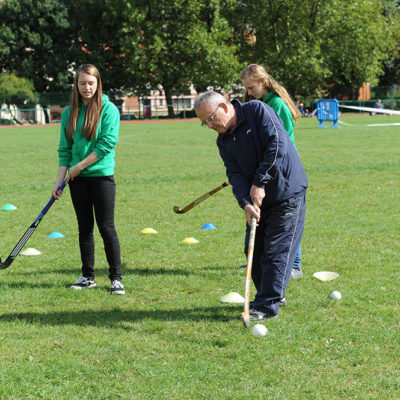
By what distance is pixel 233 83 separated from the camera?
49.1 metres

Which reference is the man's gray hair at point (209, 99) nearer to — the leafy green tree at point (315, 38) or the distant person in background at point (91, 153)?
the distant person in background at point (91, 153)

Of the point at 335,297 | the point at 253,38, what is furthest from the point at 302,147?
the point at 253,38

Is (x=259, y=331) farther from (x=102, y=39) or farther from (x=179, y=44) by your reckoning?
(x=102, y=39)

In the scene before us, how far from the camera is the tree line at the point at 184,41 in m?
47.0

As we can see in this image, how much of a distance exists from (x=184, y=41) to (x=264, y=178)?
146 feet

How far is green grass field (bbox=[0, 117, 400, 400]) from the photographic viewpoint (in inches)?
140

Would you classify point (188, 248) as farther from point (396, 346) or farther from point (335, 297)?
A: point (396, 346)

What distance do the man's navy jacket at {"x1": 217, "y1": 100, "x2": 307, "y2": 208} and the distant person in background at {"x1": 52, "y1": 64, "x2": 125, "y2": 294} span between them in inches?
47.3

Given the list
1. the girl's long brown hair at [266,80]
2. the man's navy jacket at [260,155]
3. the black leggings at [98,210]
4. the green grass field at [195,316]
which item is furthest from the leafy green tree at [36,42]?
the man's navy jacket at [260,155]

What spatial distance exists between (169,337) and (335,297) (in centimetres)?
152

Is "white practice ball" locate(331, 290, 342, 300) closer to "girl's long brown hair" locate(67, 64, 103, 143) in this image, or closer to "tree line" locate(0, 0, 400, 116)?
"girl's long brown hair" locate(67, 64, 103, 143)

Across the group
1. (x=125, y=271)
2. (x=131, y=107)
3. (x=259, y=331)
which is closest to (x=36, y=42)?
(x=131, y=107)

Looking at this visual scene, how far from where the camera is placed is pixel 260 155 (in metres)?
4.29

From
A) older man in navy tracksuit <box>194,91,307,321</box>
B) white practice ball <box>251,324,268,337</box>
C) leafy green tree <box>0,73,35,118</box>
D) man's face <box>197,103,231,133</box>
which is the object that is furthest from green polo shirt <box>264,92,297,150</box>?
leafy green tree <box>0,73,35,118</box>
